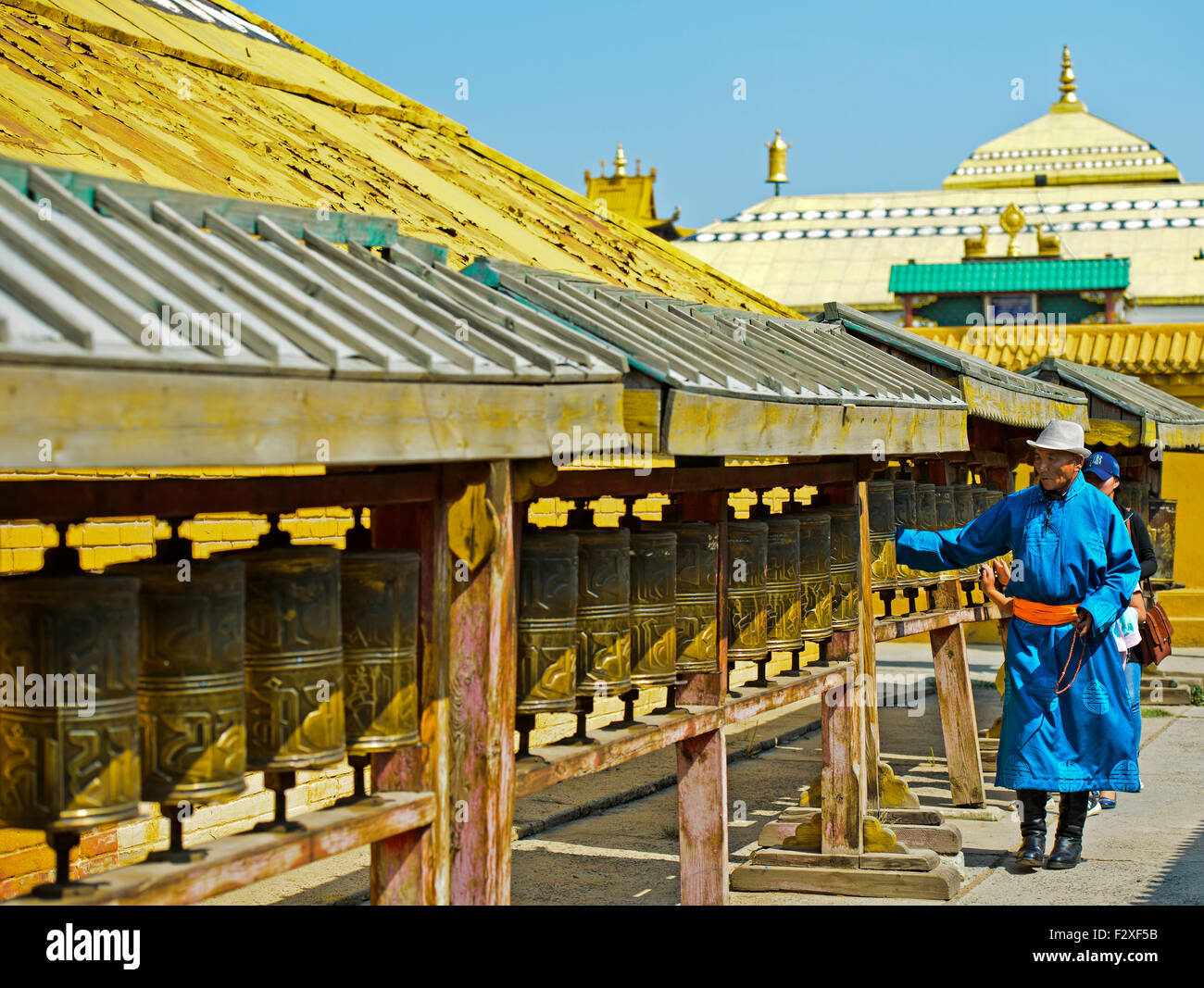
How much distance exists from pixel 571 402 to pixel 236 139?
4207 millimetres

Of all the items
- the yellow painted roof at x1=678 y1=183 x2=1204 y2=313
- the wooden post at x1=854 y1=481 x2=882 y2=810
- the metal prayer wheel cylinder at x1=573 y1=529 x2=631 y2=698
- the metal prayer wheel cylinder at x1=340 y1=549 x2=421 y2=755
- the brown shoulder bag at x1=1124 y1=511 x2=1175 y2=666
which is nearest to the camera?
the metal prayer wheel cylinder at x1=340 y1=549 x2=421 y2=755

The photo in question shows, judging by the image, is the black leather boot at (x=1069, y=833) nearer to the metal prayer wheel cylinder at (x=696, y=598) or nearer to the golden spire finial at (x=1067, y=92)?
the metal prayer wheel cylinder at (x=696, y=598)

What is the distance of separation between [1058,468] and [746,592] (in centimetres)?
127

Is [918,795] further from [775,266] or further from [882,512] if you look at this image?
[775,266]

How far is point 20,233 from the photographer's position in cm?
251

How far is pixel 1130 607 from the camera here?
655 centimetres

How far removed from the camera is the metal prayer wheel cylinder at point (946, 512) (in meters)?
6.90

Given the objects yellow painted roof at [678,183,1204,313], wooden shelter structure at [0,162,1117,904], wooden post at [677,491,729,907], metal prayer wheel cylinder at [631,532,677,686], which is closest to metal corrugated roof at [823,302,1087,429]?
wooden shelter structure at [0,162,1117,904]

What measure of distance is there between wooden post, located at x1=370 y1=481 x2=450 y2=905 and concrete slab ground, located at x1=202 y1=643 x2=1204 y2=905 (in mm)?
2556

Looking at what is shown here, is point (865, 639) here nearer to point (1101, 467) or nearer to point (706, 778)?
point (706, 778)

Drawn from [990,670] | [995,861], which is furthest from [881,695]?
[995,861]

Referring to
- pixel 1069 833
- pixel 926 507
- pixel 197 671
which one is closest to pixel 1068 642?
pixel 1069 833

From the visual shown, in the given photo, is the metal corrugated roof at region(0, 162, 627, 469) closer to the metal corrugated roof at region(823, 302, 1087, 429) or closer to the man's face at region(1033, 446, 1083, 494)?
the man's face at region(1033, 446, 1083, 494)

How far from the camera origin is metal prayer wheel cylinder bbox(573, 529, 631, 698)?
13.0 feet
